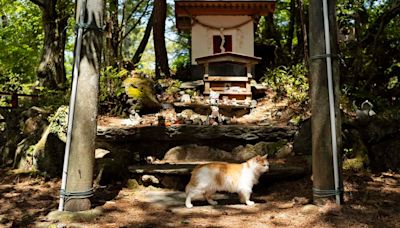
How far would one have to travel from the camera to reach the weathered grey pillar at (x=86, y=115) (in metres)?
3.82

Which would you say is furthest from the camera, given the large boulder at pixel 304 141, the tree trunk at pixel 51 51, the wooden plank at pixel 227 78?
the tree trunk at pixel 51 51

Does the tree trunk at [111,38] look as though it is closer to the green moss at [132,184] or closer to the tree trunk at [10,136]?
the tree trunk at [10,136]

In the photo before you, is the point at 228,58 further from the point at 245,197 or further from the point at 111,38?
the point at 245,197

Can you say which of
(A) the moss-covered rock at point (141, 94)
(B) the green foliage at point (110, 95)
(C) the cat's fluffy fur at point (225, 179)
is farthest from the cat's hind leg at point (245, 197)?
(B) the green foliage at point (110, 95)

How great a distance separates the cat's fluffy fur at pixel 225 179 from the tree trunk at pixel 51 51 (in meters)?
6.63

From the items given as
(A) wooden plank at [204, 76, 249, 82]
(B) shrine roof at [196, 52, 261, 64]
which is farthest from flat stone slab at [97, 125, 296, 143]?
(B) shrine roof at [196, 52, 261, 64]

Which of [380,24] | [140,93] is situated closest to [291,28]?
[380,24]

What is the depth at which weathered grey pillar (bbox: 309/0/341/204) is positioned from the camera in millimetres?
3799

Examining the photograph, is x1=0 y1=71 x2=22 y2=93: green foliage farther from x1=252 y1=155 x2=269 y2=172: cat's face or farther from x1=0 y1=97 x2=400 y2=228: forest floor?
x1=252 y1=155 x2=269 y2=172: cat's face

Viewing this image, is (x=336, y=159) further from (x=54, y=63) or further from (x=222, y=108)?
(x=54, y=63)

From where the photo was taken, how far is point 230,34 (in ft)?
37.5

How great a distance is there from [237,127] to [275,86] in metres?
4.06

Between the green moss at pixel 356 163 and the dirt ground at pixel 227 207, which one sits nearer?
the dirt ground at pixel 227 207

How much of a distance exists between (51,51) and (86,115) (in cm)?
685
